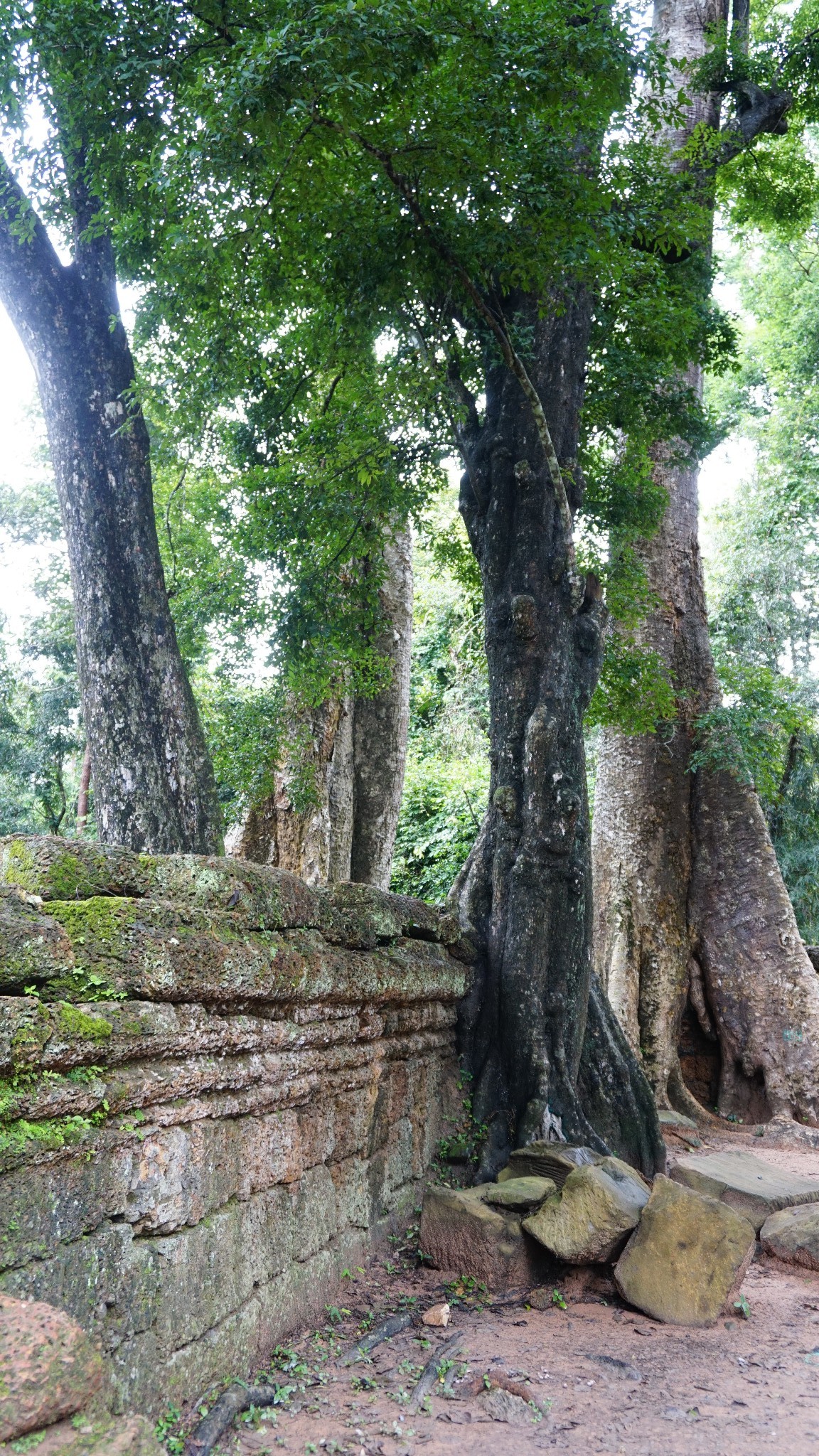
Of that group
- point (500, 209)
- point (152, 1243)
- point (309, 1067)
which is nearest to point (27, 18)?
point (500, 209)

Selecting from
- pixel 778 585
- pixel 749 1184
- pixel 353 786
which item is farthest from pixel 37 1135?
pixel 778 585

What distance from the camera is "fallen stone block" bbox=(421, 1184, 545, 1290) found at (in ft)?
13.2

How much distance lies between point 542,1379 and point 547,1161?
4.62 ft

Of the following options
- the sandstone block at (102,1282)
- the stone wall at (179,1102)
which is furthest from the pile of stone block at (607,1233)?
the sandstone block at (102,1282)

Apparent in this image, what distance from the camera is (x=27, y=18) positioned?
488cm

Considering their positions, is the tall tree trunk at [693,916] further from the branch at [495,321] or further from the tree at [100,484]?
the tree at [100,484]

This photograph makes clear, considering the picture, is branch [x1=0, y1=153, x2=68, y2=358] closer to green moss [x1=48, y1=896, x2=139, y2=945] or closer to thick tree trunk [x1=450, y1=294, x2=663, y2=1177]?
thick tree trunk [x1=450, y1=294, x2=663, y2=1177]

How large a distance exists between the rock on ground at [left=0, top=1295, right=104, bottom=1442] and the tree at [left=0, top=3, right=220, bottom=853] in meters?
3.13

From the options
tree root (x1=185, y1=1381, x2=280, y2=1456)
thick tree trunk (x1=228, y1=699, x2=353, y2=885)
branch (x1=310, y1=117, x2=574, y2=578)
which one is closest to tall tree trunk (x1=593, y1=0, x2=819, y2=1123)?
thick tree trunk (x1=228, y1=699, x2=353, y2=885)

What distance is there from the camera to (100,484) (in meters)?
5.32

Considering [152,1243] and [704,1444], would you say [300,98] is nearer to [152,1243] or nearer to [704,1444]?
[152,1243]

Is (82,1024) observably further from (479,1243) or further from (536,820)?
(536,820)

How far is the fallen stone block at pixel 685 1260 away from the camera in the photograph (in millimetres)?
3748

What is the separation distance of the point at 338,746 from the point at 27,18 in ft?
17.8
